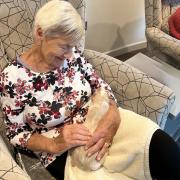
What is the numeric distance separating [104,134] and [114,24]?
4.61 feet

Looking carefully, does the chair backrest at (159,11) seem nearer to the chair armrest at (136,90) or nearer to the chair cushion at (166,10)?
the chair cushion at (166,10)

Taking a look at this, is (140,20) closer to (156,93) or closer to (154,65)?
(154,65)

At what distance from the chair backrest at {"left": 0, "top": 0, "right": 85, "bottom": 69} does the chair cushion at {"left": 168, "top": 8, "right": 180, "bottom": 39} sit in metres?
0.88

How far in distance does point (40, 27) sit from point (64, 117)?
14.0 inches

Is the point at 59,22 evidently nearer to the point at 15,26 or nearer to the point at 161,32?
the point at 15,26

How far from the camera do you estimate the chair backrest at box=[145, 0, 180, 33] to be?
6.35 ft

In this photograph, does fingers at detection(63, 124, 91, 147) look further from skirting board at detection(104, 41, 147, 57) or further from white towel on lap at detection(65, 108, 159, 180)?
skirting board at detection(104, 41, 147, 57)

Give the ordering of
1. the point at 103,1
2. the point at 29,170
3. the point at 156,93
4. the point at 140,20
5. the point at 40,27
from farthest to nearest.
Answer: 1. the point at 140,20
2. the point at 103,1
3. the point at 156,93
4. the point at 29,170
5. the point at 40,27

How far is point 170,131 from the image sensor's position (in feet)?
6.35

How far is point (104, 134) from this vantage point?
1.24 m

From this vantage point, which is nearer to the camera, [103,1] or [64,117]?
[64,117]

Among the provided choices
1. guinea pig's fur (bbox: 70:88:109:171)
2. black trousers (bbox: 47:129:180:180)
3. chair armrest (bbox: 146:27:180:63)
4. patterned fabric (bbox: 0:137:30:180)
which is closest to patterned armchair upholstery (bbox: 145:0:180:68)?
chair armrest (bbox: 146:27:180:63)

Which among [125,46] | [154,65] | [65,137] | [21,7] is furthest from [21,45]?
[125,46]

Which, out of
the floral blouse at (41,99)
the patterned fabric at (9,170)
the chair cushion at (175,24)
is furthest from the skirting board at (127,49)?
the patterned fabric at (9,170)
